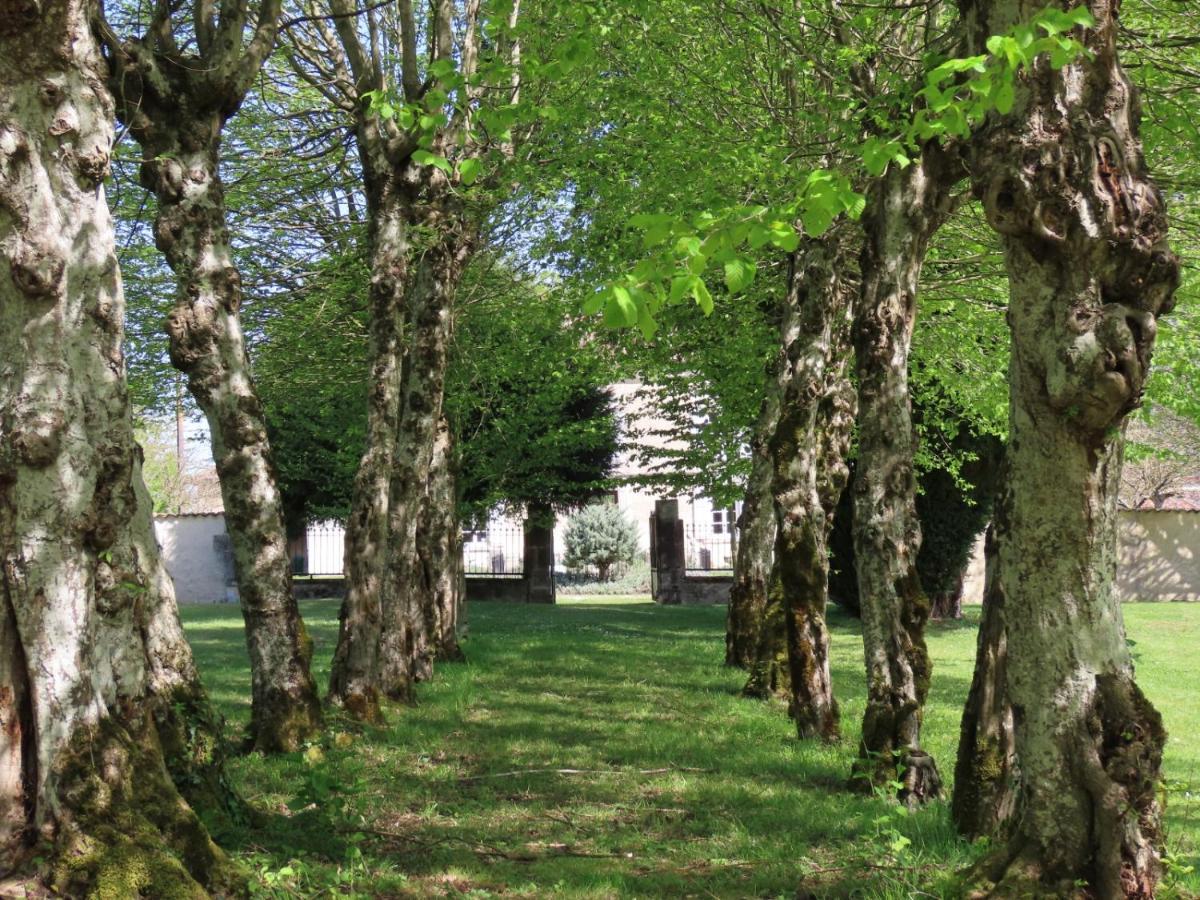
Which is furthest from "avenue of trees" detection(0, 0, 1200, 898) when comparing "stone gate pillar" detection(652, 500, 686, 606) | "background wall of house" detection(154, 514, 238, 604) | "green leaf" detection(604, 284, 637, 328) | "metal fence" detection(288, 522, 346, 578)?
"background wall of house" detection(154, 514, 238, 604)

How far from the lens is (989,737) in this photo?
226 inches

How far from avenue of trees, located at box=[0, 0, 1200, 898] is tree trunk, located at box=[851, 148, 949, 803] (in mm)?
24

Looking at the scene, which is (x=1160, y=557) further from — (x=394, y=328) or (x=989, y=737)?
(x=989, y=737)

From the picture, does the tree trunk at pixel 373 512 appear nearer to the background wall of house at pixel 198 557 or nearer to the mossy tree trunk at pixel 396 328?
the mossy tree trunk at pixel 396 328

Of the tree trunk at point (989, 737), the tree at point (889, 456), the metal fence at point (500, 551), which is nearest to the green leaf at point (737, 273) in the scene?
the tree trunk at point (989, 737)

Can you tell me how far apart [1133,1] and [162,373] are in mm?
15579

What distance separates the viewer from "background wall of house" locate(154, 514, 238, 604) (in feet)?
121

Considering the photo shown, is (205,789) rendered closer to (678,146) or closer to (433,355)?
(433,355)

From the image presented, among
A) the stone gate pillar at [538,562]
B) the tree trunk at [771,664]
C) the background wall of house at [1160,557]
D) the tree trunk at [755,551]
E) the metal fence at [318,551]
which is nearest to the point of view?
the tree trunk at [771,664]

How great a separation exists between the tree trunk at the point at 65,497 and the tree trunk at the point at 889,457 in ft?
14.9

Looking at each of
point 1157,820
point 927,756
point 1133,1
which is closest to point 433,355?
point 927,756

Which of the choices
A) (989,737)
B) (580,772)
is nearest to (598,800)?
(580,772)

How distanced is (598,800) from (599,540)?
34.0m

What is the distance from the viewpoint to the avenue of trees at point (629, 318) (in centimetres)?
441
